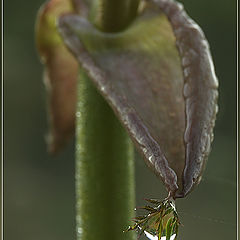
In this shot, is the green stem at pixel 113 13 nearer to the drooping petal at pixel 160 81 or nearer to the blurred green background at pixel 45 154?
the drooping petal at pixel 160 81

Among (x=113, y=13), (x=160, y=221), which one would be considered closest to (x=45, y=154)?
(x=113, y=13)

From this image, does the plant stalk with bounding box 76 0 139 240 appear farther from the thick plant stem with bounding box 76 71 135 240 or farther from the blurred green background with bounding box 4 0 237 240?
the blurred green background with bounding box 4 0 237 240

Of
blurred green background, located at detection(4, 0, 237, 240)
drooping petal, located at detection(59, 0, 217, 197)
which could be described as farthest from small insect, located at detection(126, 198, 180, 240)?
blurred green background, located at detection(4, 0, 237, 240)

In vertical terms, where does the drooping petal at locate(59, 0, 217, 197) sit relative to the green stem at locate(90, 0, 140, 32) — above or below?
below

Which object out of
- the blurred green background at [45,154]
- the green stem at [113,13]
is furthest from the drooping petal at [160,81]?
the blurred green background at [45,154]

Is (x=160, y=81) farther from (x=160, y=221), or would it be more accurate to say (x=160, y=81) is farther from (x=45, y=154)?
(x=45, y=154)

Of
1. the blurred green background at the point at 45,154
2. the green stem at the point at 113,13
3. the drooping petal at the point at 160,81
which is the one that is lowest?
the blurred green background at the point at 45,154

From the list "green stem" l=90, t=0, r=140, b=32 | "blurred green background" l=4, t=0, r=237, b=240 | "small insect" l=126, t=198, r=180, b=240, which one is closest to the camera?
"small insect" l=126, t=198, r=180, b=240
